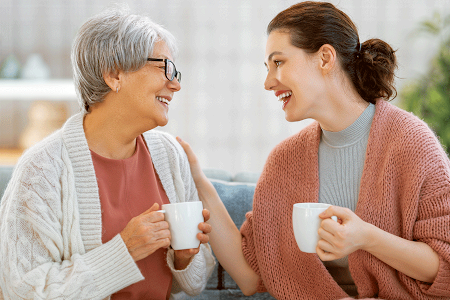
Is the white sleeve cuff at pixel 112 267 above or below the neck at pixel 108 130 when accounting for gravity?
below

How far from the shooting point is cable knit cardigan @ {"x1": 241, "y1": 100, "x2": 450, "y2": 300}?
113 centimetres

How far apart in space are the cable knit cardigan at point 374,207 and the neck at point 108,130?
20.2 inches

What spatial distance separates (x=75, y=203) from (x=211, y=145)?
241 cm

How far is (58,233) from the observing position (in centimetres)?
112

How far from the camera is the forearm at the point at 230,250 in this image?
143 cm

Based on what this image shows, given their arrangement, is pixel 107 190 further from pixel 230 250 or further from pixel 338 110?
pixel 338 110

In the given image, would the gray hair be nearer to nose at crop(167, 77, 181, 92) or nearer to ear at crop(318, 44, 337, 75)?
nose at crop(167, 77, 181, 92)

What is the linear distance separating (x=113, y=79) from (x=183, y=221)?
0.52 meters

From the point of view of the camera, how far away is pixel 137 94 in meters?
Result: 1.26

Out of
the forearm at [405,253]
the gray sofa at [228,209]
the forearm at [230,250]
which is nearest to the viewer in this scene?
the forearm at [405,253]

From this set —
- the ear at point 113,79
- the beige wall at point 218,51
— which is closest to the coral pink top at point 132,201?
the ear at point 113,79

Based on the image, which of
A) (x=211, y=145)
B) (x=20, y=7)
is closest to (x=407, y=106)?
(x=211, y=145)

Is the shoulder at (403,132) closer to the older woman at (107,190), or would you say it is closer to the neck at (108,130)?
the older woman at (107,190)

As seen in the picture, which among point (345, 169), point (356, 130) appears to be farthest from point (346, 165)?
point (356, 130)
